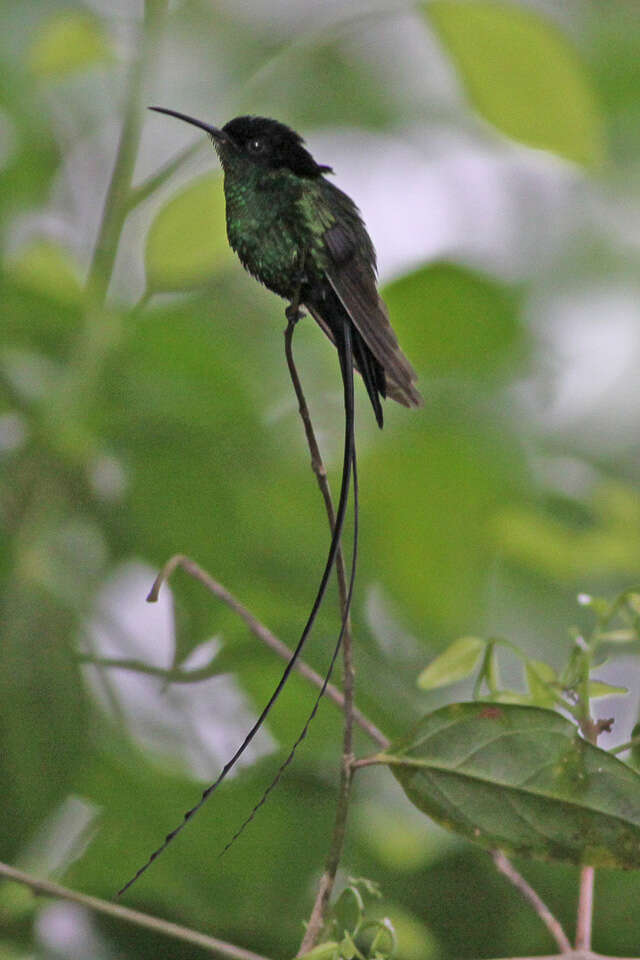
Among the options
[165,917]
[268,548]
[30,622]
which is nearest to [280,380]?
[268,548]

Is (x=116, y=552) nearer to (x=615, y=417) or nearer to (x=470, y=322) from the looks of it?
(x=470, y=322)

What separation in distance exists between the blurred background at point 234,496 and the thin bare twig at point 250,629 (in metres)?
Answer: 0.02

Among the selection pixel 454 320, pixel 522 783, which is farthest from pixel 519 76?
pixel 522 783

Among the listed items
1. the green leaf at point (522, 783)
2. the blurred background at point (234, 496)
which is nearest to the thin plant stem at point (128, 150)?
the blurred background at point (234, 496)

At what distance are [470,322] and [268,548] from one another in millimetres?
200

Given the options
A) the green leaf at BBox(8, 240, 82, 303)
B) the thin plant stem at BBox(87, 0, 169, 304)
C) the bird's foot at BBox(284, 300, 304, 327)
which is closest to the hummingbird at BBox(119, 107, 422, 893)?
the bird's foot at BBox(284, 300, 304, 327)

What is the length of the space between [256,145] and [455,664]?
212 mm

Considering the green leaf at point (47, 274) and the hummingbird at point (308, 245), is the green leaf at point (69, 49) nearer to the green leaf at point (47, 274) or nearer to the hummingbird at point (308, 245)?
the green leaf at point (47, 274)

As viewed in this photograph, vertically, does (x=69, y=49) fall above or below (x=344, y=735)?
above

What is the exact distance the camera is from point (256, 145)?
1.24ft

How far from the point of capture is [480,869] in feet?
2.18

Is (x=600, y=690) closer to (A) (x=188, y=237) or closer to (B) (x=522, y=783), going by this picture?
(B) (x=522, y=783)

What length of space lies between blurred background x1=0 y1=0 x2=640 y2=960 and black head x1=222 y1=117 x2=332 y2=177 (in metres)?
0.14

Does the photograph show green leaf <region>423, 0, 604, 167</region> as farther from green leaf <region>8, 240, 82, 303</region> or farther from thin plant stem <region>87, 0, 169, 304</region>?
green leaf <region>8, 240, 82, 303</region>
